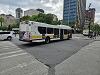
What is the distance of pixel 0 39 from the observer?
20859mm

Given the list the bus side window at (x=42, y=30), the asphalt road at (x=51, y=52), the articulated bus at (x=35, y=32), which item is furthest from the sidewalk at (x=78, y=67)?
the bus side window at (x=42, y=30)

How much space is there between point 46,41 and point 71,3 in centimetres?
10923

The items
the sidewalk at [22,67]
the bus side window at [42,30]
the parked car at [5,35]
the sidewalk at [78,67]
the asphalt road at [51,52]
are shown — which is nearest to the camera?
the sidewalk at [22,67]

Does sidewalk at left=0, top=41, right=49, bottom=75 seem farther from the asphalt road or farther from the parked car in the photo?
the parked car

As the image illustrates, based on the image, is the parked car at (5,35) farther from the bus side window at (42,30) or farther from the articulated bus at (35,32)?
the bus side window at (42,30)

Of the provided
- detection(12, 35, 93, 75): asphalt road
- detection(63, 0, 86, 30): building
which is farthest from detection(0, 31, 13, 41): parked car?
detection(63, 0, 86, 30): building

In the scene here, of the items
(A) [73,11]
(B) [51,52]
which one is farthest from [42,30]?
(A) [73,11]

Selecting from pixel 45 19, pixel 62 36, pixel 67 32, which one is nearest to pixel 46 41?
pixel 62 36

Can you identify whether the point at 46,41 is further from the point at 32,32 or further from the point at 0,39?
the point at 0,39

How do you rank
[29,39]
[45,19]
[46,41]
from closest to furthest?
[29,39], [46,41], [45,19]

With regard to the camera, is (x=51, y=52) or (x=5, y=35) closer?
(x=51, y=52)

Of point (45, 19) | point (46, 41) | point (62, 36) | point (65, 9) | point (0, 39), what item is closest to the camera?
point (46, 41)

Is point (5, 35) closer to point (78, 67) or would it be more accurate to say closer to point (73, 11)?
point (78, 67)

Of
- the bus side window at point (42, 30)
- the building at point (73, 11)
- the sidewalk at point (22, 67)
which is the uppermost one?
the building at point (73, 11)
